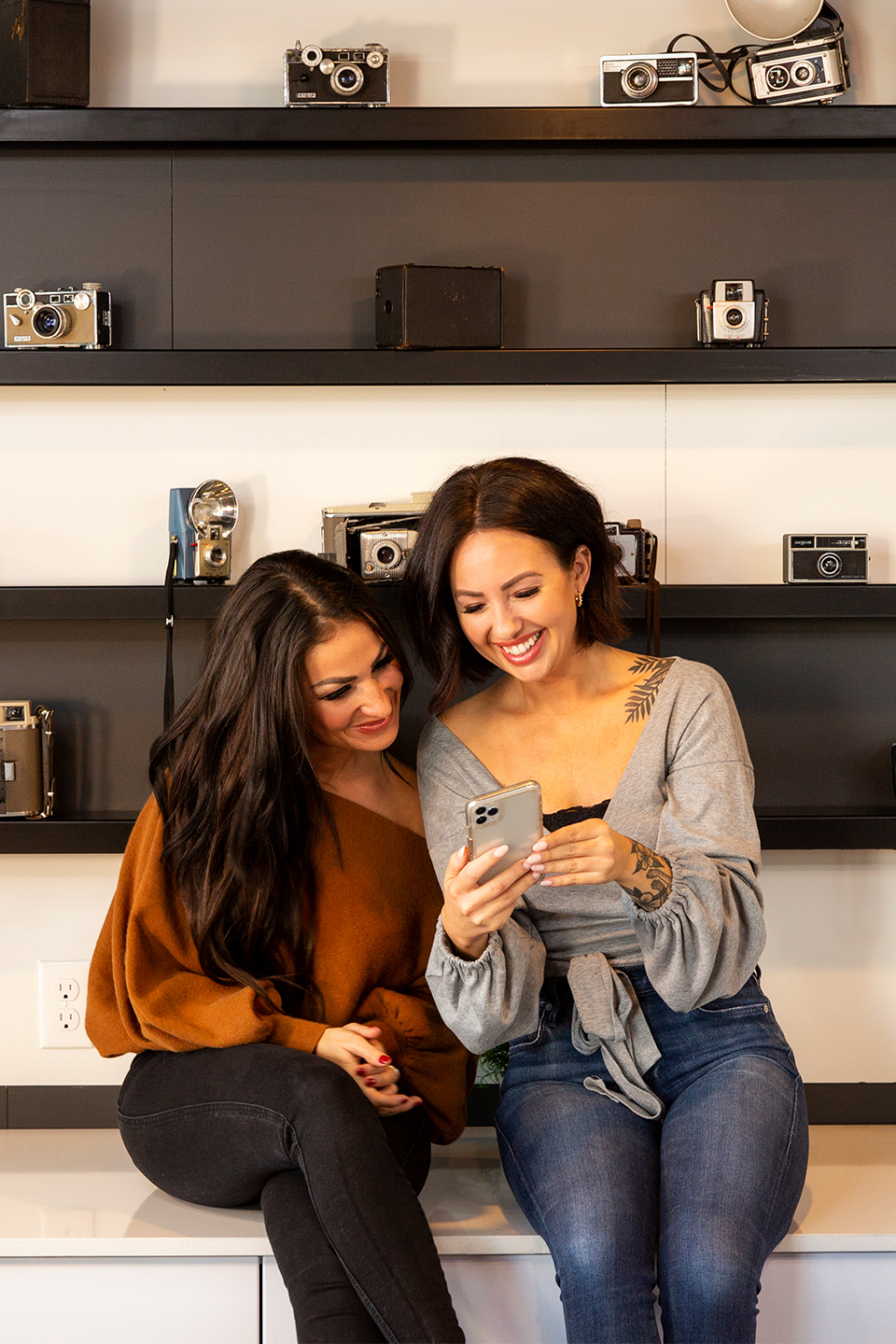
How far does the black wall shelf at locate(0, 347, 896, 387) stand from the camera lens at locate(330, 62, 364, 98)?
409 mm

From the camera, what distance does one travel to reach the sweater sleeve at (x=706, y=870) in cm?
146

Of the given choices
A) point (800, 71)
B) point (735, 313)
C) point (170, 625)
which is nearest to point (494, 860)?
point (170, 625)

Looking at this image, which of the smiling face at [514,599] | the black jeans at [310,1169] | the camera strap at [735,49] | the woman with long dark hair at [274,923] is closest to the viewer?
the black jeans at [310,1169]

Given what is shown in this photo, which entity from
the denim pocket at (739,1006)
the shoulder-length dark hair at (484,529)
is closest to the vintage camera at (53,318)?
the shoulder-length dark hair at (484,529)

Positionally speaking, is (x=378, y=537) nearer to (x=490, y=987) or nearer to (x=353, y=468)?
(x=353, y=468)

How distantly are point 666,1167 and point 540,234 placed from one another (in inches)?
56.6

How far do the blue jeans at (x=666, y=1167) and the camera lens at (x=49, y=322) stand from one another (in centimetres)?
124

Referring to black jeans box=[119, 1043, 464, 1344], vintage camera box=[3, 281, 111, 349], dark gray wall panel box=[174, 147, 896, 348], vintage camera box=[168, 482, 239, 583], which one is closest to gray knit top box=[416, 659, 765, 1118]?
black jeans box=[119, 1043, 464, 1344]

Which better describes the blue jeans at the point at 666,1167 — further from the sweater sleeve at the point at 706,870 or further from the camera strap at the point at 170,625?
the camera strap at the point at 170,625

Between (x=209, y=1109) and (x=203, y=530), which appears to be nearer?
(x=209, y=1109)

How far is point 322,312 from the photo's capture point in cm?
200

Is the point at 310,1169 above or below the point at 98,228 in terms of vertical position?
below

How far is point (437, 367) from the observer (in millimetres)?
1863

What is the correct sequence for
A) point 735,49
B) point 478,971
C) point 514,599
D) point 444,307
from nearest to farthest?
point 478,971, point 514,599, point 444,307, point 735,49
